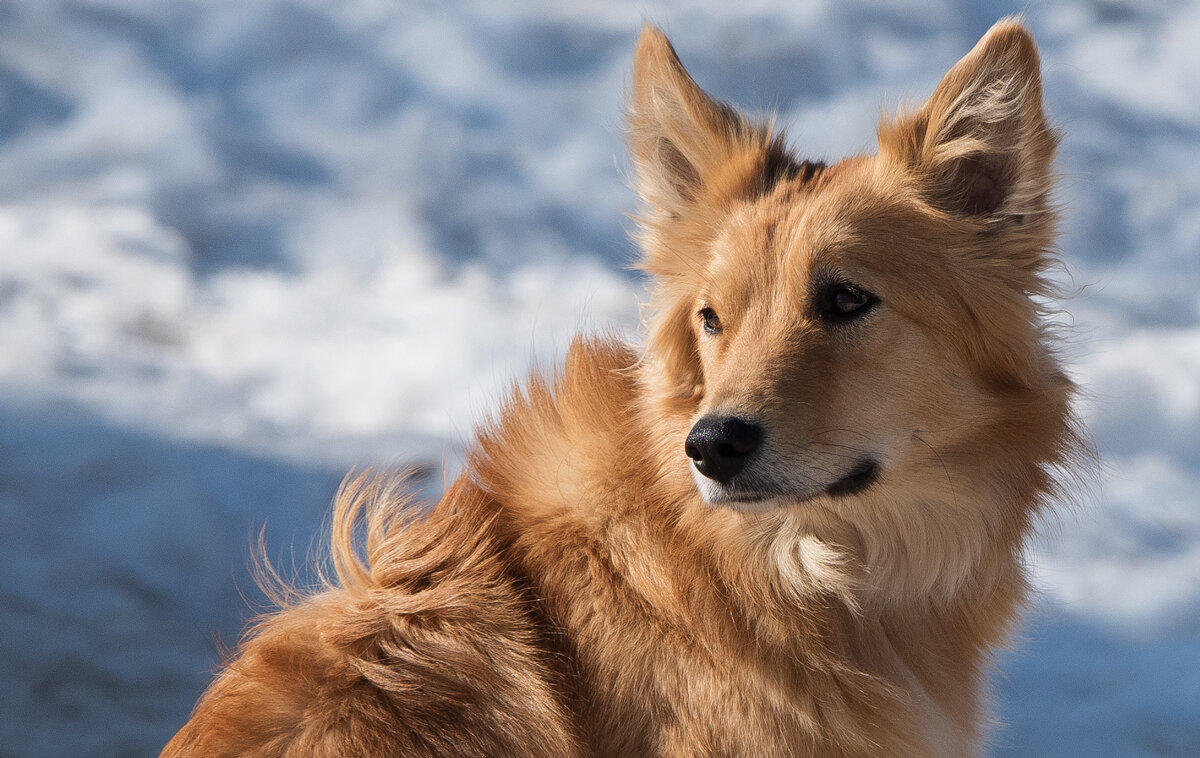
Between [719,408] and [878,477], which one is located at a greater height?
[719,408]

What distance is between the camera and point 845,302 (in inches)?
162

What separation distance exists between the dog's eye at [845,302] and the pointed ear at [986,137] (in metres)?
0.61

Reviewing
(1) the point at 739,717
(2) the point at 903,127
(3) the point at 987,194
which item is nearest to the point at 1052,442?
(3) the point at 987,194

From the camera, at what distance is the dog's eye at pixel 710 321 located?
4.39 meters

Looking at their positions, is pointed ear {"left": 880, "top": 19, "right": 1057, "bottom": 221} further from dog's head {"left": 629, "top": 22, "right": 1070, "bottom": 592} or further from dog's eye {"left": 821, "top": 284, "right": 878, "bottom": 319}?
dog's eye {"left": 821, "top": 284, "right": 878, "bottom": 319}

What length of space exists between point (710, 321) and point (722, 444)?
0.79 metres

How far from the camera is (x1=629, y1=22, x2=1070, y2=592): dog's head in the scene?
3.93m

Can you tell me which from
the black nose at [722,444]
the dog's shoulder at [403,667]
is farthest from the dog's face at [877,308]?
the dog's shoulder at [403,667]

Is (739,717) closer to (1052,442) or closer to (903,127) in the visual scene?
(1052,442)

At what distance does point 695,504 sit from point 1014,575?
1493 millimetres

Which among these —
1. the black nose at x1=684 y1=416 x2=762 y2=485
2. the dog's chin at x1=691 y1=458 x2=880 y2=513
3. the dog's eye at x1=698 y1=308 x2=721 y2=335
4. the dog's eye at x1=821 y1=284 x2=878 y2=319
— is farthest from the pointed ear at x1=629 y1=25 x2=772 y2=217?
the dog's chin at x1=691 y1=458 x2=880 y2=513

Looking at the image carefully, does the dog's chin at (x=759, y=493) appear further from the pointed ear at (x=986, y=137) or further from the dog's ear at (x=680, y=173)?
the pointed ear at (x=986, y=137)

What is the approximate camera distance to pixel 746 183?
4.70 meters

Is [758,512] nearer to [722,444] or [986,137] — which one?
[722,444]
